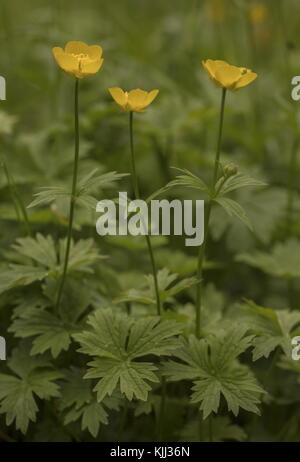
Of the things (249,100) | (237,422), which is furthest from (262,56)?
(237,422)

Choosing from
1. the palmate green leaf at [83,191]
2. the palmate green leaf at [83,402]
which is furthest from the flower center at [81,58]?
the palmate green leaf at [83,402]

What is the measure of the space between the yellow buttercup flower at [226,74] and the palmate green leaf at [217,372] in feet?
1.75

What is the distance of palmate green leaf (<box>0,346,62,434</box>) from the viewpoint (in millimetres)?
1377

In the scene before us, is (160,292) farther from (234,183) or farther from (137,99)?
(137,99)

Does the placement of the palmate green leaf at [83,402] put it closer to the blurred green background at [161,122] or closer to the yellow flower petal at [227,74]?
the blurred green background at [161,122]

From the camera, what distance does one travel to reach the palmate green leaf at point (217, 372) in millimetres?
1312

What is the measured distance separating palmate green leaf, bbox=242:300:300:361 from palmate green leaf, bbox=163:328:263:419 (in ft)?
0.14

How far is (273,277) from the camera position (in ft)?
7.27

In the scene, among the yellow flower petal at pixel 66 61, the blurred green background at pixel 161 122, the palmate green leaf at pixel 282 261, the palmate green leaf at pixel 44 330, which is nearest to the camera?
the yellow flower petal at pixel 66 61

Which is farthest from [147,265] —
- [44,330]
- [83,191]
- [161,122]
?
[83,191]

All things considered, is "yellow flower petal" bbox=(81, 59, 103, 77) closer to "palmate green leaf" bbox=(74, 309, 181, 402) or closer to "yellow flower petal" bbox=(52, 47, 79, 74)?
"yellow flower petal" bbox=(52, 47, 79, 74)

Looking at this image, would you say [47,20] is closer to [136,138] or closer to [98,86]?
[98,86]

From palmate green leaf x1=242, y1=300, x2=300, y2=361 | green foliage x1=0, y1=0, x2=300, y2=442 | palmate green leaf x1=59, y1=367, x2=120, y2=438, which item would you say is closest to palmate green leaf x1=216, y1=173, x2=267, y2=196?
green foliage x1=0, y1=0, x2=300, y2=442

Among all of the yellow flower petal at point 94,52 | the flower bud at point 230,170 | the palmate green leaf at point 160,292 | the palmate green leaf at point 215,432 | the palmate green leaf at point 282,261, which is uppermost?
the yellow flower petal at point 94,52
